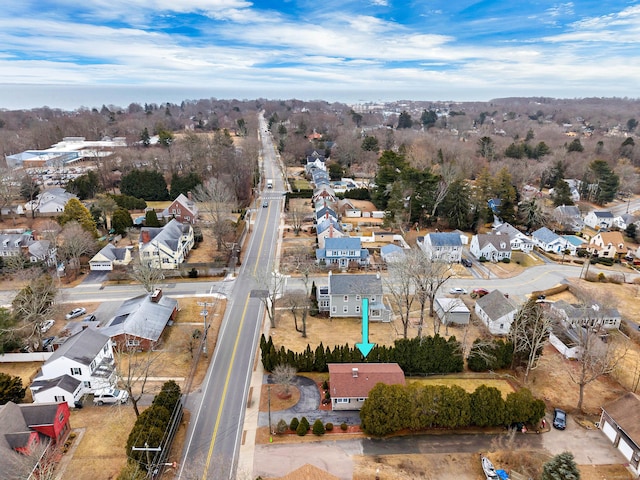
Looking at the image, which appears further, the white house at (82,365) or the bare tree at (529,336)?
the bare tree at (529,336)

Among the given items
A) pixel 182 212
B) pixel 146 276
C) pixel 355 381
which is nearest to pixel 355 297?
pixel 355 381

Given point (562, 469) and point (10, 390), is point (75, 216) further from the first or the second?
point (562, 469)

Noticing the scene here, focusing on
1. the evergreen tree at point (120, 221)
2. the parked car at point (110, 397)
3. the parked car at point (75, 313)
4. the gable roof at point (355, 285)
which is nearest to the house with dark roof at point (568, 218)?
the gable roof at point (355, 285)

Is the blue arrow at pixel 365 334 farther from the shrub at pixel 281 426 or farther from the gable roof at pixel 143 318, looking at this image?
the gable roof at pixel 143 318

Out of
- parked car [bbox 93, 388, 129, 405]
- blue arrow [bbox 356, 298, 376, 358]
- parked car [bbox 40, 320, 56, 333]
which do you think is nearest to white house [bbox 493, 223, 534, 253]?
blue arrow [bbox 356, 298, 376, 358]

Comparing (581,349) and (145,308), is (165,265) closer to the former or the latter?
(145,308)

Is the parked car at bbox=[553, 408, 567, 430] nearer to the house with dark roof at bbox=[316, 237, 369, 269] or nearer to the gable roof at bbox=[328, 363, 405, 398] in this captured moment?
the gable roof at bbox=[328, 363, 405, 398]
